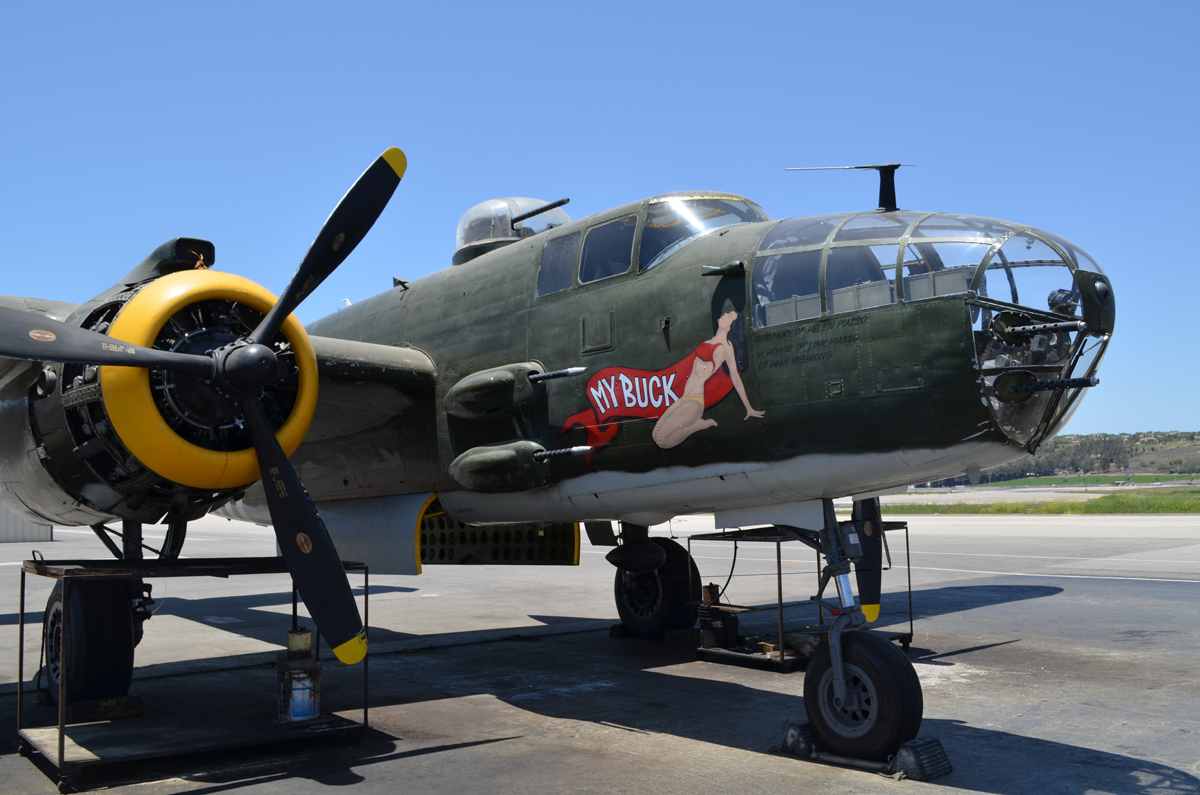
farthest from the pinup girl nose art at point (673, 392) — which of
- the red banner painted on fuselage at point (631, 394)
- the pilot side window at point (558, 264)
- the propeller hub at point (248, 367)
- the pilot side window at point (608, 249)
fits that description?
the propeller hub at point (248, 367)

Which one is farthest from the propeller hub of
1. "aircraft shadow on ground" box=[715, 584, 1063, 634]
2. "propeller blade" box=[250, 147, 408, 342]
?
"aircraft shadow on ground" box=[715, 584, 1063, 634]

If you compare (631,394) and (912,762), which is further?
(631,394)

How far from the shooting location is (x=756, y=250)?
8094 millimetres

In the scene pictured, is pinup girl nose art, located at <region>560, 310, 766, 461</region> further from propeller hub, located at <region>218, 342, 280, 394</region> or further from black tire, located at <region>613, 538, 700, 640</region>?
black tire, located at <region>613, 538, 700, 640</region>

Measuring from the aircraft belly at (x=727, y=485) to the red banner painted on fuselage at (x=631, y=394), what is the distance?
0.48 meters

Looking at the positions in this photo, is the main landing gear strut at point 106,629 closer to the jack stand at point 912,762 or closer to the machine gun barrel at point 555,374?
the machine gun barrel at point 555,374

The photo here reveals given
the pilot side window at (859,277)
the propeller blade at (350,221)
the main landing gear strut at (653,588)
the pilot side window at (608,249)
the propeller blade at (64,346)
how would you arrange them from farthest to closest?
the main landing gear strut at (653,588), the pilot side window at (608,249), the propeller blade at (350,221), the pilot side window at (859,277), the propeller blade at (64,346)

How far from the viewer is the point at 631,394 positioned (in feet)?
28.8

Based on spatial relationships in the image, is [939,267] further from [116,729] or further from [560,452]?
[116,729]

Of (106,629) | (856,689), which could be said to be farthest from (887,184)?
(106,629)

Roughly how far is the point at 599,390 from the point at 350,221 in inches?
113

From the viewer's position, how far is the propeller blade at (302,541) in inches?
309

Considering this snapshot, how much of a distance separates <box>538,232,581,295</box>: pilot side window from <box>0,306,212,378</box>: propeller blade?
3.96m

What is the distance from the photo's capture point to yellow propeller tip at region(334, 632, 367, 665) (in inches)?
299
